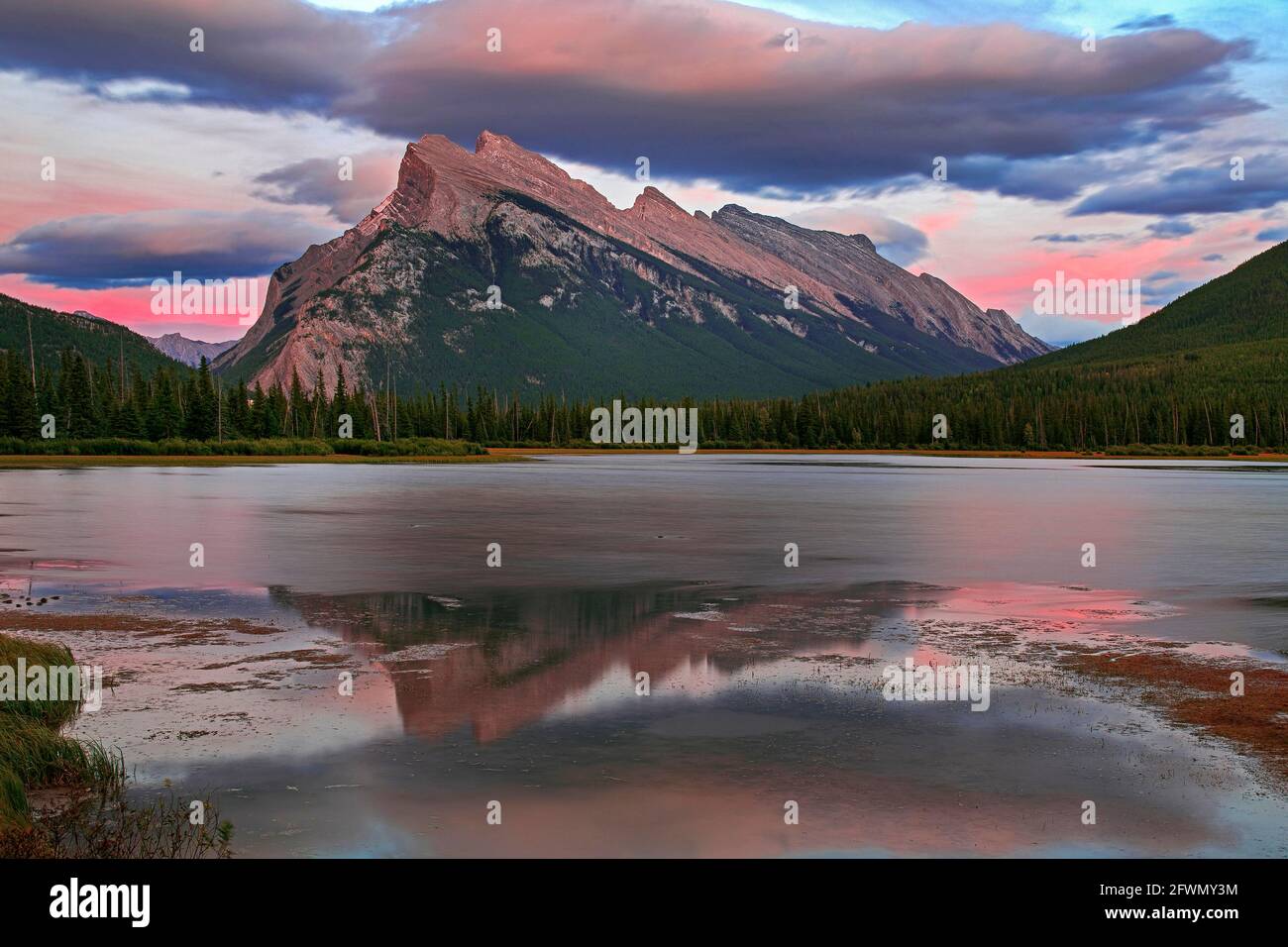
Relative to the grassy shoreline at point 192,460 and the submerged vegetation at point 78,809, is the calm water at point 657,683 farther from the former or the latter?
the grassy shoreline at point 192,460

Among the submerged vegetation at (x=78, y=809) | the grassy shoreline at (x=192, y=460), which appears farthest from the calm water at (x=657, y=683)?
the grassy shoreline at (x=192, y=460)

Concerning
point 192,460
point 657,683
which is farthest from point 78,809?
point 192,460

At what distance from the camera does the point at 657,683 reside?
2000 cm

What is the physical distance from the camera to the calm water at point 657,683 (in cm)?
1283

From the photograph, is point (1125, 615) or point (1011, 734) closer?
point (1011, 734)

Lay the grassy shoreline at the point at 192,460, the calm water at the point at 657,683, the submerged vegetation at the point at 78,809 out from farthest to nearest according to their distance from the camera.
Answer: the grassy shoreline at the point at 192,460 → the calm water at the point at 657,683 → the submerged vegetation at the point at 78,809

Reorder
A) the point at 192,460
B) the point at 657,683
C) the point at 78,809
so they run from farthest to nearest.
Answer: the point at 192,460
the point at 657,683
the point at 78,809

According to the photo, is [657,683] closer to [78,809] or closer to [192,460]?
[78,809]

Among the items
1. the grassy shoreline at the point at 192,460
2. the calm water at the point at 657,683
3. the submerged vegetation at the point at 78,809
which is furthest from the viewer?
the grassy shoreline at the point at 192,460

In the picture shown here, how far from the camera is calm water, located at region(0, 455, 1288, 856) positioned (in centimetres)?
1283
